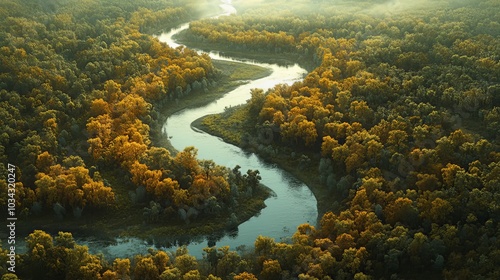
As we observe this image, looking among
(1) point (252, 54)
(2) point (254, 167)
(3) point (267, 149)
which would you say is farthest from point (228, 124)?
(1) point (252, 54)

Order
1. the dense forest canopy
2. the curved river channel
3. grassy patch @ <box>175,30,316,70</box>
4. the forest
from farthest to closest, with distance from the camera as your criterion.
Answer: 1. grassy patch @ <box>175,30,316,70</box>
2. the curved river channel
3. the dense forest canopy
4. the forest

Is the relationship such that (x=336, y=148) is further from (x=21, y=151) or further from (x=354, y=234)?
(x=21, y=151)

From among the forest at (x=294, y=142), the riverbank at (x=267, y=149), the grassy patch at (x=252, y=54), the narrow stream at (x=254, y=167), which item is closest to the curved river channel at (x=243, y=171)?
the narrow stream at (x=254, y=167)

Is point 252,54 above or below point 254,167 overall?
above

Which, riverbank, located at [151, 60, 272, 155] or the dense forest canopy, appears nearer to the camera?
the dense forest canopy

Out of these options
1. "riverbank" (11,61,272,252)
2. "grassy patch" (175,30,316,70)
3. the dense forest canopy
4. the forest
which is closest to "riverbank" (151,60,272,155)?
the forest

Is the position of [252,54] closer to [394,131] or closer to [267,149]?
[267,149]

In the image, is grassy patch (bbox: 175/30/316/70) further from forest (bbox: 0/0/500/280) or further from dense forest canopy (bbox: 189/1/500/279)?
dense forest canopy (bbox: 189/1/500/279)
